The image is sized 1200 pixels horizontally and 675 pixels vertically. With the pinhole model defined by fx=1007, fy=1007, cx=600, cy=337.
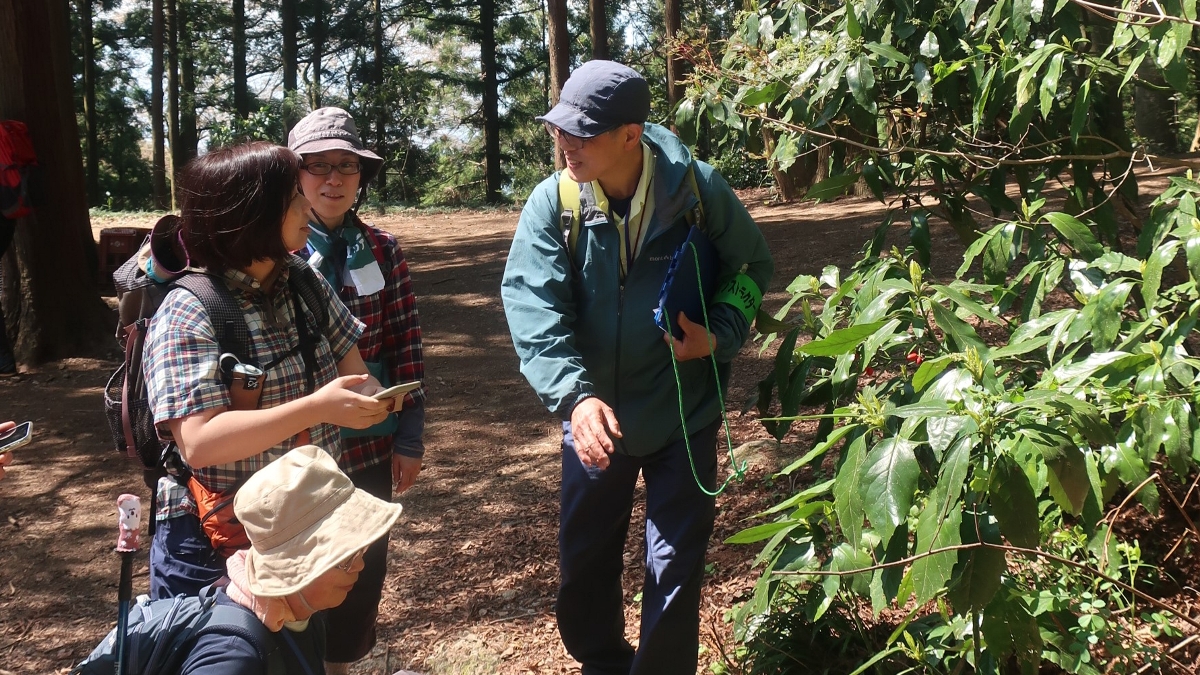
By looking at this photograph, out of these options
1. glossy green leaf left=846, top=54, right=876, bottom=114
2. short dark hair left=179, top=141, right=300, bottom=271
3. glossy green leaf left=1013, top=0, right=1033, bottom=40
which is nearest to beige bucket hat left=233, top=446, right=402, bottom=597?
short dark hair left=179, top=141, right=300, bottom=271

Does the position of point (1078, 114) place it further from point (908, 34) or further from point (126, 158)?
point (126, 158)

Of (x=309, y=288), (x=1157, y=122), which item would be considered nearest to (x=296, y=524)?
(x=309, y=288)

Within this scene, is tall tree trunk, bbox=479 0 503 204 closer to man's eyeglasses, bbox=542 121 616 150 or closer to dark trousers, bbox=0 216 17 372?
dark trousers, bbox=0 216 17 372

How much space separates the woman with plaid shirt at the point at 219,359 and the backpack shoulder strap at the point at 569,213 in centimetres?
Answer: 72

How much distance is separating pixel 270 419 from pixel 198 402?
0.15 metres

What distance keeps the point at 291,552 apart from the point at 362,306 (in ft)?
3.79

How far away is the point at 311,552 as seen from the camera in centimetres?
200

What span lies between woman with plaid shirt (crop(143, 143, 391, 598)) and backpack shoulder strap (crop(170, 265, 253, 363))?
0.02m

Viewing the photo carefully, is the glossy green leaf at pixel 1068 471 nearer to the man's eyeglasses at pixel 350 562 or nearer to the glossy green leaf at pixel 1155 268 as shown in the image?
the glossy green leaf at pixel 1155 268

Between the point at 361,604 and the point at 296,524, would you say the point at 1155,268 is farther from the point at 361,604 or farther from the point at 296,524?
the point at 361,604

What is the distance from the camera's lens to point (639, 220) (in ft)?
9.30

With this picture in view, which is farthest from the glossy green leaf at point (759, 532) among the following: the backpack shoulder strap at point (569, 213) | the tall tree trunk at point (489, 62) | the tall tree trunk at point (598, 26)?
the tall tree trunk at point (489, 62)

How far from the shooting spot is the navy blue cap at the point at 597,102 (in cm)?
265

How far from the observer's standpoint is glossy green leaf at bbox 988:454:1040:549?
6.12 feet
